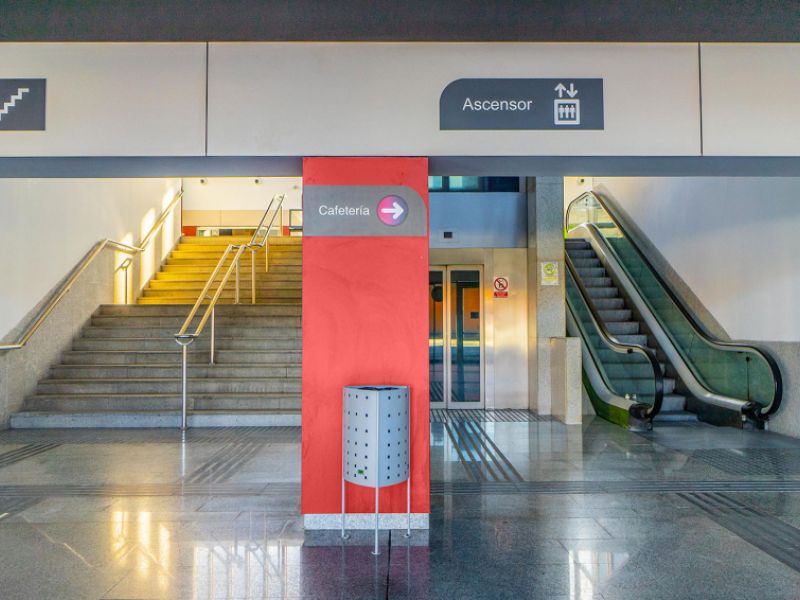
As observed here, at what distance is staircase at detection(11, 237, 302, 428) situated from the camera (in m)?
6.94

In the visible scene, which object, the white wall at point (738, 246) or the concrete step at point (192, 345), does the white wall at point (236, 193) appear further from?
the white wall at point (738, 246)

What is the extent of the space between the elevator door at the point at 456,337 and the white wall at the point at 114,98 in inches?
223

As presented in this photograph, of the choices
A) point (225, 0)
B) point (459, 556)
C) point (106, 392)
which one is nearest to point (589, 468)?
point (459, 556)

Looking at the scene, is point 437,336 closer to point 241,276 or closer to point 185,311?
point 185,311

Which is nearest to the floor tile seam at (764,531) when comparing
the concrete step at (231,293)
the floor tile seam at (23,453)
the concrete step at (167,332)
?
the floor tile seam at (23,453)

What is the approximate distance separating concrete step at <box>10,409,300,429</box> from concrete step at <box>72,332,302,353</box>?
148 cm

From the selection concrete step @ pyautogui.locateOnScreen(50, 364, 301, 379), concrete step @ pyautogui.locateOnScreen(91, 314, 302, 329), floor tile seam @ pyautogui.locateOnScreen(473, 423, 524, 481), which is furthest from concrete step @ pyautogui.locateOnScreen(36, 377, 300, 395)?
floor tile seam @ pyautogui.locateOnScreen(473, 423, 524, 481)

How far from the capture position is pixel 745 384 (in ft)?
22.5

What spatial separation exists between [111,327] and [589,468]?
708cm

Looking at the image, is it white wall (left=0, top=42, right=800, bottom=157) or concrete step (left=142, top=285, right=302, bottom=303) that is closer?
white wall (left=0, top=42, right=800, bottom=157)

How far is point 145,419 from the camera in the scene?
690cm

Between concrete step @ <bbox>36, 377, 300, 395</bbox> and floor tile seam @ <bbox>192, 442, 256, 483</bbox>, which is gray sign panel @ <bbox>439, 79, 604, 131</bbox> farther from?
concrete step @ <bbox>36, 377, 300, 395</bbox>

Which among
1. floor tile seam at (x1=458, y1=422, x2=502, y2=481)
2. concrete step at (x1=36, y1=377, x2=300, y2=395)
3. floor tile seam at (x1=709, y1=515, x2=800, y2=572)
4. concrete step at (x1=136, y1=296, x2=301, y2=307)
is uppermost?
concrete step at (x1=136, y1=296, x2=301, y2=307)

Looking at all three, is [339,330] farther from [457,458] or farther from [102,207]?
[102,207]
